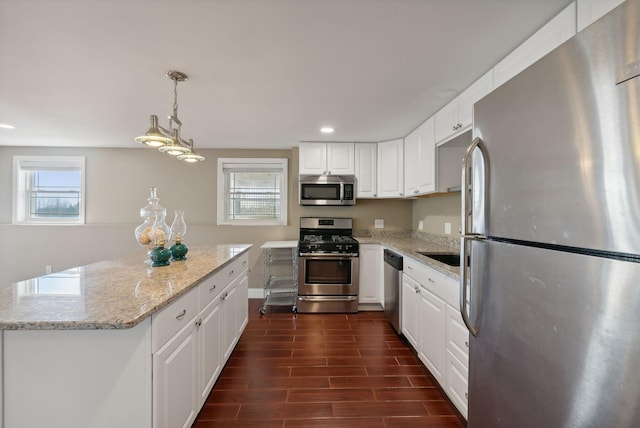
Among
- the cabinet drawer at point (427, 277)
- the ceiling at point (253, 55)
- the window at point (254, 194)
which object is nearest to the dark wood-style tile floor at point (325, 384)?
the cabinet drawer at point (427, 277)

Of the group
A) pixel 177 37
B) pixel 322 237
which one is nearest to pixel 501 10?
pixel 177 37

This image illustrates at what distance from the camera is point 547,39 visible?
1.31 m

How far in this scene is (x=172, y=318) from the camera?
3.95 feet

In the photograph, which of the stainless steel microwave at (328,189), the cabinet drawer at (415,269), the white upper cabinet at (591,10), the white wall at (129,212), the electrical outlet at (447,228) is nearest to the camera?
the white upper cabinet at (591,10)

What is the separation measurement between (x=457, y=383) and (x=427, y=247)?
151cm

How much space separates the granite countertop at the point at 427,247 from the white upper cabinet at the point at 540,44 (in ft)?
3.98

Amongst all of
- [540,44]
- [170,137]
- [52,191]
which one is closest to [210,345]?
[170,137]

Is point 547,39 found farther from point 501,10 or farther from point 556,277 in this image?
point 556,277

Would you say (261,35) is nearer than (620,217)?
No

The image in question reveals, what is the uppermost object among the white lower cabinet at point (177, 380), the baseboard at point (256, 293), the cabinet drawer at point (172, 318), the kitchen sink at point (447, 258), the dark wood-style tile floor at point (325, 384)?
the kitchen sink at point (447, 258)

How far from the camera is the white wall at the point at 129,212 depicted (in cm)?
394

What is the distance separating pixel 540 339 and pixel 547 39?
143cm

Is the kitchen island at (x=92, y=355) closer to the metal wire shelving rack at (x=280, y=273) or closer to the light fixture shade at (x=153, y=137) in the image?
the light fixture shade at (x=153, y=137)

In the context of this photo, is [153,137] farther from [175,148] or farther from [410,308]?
[410,308]
